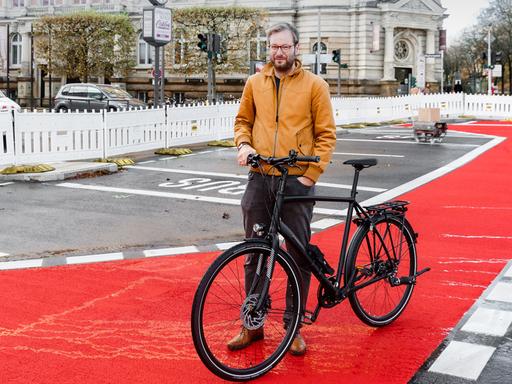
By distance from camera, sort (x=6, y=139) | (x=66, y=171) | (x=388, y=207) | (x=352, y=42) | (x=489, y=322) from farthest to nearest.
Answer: (x=352, y=42), (x=6, y=139), (x=66, y=171), (x=489, y=322), (x=388, y=207)

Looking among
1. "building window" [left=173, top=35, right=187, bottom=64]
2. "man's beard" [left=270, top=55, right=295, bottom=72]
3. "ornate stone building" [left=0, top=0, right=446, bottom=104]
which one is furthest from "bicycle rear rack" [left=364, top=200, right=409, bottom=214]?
"building window" [left=173, top=35, right=187, bottom=64]

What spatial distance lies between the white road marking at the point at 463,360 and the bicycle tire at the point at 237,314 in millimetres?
971

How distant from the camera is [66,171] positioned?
48.0ft

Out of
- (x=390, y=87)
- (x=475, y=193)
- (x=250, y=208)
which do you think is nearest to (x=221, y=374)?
(x=250, y=208)

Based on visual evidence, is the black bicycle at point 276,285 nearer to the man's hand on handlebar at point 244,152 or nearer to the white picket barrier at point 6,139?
the man's hand on handlebar at point 244,152

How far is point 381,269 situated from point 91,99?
31866mm

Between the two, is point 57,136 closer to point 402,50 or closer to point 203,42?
point 203,42

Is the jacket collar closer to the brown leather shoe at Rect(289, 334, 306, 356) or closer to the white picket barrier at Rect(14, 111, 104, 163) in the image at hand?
the brown leather shoe at Rect(289, 334, 306, 356)

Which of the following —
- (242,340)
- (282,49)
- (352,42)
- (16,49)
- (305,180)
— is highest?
(16,49)

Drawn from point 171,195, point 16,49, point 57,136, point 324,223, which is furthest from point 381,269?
point 16,49

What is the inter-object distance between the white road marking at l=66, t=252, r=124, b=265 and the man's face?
11.8 ft

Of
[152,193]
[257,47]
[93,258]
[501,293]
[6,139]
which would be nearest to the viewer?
[501,293]

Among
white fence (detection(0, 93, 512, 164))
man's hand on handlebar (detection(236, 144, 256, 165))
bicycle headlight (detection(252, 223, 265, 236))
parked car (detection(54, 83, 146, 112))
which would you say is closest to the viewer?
bicycle headlight (detection(252, 223, 265, 236))

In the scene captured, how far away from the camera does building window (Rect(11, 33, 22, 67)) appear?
224 ft
